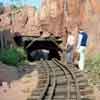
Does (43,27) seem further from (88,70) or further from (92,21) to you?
(88,70)

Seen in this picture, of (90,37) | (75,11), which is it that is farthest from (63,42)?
(90,37)

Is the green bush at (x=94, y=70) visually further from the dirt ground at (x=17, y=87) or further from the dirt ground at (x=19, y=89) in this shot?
the dirt ground at (x=19, y=89)

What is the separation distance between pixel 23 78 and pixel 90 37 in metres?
7.48

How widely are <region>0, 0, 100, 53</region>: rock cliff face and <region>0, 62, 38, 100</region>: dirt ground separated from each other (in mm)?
7016

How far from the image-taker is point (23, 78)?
17844 millimetres

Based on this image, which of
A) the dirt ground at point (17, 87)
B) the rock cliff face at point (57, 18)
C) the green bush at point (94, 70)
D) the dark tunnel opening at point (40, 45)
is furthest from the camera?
the dark tunnel opening at point (40, 45)

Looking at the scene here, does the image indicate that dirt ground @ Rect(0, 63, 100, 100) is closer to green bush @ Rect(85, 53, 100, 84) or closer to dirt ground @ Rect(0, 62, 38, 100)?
dirt ground @ Rect(0, 62, 38, 100)

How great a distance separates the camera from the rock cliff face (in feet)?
80.3

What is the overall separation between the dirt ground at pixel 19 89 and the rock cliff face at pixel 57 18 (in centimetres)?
→ 702

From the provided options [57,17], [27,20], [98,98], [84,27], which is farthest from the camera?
[27,20]

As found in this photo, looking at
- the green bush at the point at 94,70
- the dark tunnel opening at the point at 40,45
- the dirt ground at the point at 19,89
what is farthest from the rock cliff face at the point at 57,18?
the dirt ground at the point at 19,89

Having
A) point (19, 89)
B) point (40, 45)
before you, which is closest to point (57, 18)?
point (40, 45)

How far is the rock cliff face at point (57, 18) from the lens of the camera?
24.5 meters

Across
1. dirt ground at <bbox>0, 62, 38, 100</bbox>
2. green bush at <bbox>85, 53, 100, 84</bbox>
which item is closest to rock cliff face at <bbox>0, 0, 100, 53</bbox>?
green bush at <bbox>85, 53, 100, 84</bbox>
